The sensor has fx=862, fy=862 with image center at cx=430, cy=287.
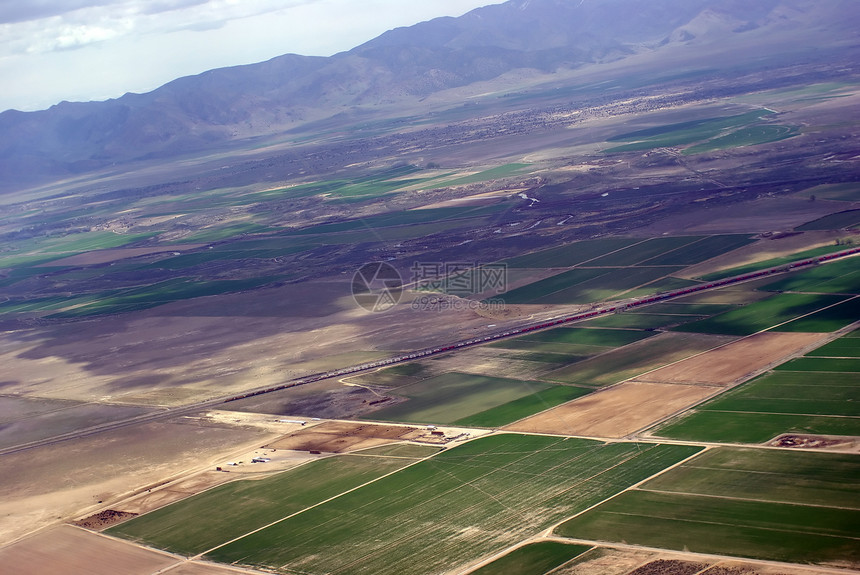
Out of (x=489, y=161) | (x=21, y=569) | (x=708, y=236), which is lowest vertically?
(x=21, y=569)

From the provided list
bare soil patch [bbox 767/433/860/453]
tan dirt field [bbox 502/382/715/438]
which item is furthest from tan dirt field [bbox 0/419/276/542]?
bare soil patch [bbox 767/433/860/453]

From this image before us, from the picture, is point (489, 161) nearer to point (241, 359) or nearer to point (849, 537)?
point (241, 359)

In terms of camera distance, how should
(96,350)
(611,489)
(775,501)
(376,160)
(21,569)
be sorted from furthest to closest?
(376,160) < (96,350) < (21,569) < (611,489) < (775,501)

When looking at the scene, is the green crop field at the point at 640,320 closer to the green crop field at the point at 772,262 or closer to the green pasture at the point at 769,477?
the green crop field at the point at 772,262

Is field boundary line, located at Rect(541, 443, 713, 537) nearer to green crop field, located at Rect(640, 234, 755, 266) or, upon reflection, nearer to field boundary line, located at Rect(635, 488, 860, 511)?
field boundary line, located at Rect(635, 488, 860, 511)

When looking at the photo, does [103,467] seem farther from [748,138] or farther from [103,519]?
[748,138]

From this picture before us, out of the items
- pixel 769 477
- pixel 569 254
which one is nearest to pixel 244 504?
pixel 769 477

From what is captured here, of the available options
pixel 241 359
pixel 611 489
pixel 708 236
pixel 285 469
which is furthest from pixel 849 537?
pixel 708 236
